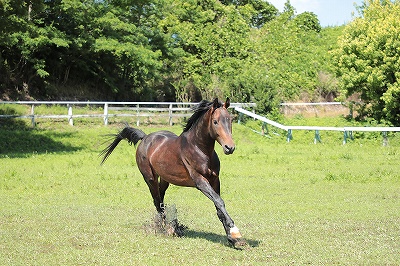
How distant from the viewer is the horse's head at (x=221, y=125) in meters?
8.48

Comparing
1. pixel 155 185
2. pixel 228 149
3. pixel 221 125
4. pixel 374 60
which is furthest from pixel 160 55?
pixel 228 149

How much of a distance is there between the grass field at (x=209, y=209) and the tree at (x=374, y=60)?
8426 mm

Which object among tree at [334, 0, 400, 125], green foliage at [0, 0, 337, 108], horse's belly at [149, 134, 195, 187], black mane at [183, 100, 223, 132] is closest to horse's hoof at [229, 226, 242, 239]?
horse's belly at [149, 134, 195, 187]

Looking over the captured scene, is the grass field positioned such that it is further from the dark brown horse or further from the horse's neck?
the horse's neck

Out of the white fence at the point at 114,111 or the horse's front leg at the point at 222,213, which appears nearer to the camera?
the horse's front leg at the point at 222,213

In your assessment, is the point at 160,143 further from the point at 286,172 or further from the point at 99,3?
the point at 99,3

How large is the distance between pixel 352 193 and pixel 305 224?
188 inches

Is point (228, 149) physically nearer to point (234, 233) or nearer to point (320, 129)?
point (234, 233)

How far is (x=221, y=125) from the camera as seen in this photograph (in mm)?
8602

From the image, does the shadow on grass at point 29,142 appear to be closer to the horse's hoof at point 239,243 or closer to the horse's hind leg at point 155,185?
the horse's hind leg at point 155,185

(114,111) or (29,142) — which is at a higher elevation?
(114,111)

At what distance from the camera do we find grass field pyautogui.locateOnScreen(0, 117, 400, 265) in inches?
324

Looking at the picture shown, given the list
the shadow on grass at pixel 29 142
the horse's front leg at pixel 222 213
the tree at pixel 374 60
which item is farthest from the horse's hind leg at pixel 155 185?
the tree at pixel 374 60

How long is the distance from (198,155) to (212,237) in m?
1.40
